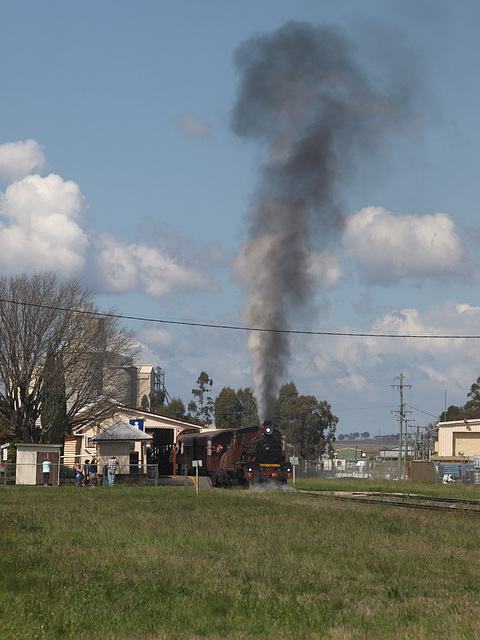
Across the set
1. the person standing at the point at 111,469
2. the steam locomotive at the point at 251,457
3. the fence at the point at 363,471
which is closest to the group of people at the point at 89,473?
the person standing at the point at 111,469

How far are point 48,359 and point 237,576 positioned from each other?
4029cm

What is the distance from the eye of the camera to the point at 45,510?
2497 centimetres

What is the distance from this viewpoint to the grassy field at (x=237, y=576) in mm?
9398

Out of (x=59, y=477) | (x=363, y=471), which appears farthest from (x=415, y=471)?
(x=59, y=477)

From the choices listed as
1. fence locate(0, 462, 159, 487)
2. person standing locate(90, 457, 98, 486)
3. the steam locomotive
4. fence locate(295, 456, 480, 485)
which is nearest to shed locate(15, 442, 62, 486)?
fence locate(0, 462, 159, 487)

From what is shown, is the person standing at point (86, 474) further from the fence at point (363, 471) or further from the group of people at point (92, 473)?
the fence at point (363, 471)

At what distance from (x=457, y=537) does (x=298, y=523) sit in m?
4.53

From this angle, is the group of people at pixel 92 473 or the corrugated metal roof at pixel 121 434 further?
the corrugated metal roof at pixel 121 434

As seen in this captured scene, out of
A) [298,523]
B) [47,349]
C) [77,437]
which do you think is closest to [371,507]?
[298,523]

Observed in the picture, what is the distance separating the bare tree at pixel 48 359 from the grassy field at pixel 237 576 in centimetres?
2792

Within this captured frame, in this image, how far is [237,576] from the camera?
13.0m

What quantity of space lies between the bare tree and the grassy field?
91.6ft

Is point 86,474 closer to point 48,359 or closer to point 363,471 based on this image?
point 48,359

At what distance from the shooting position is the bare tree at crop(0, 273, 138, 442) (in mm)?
50156
